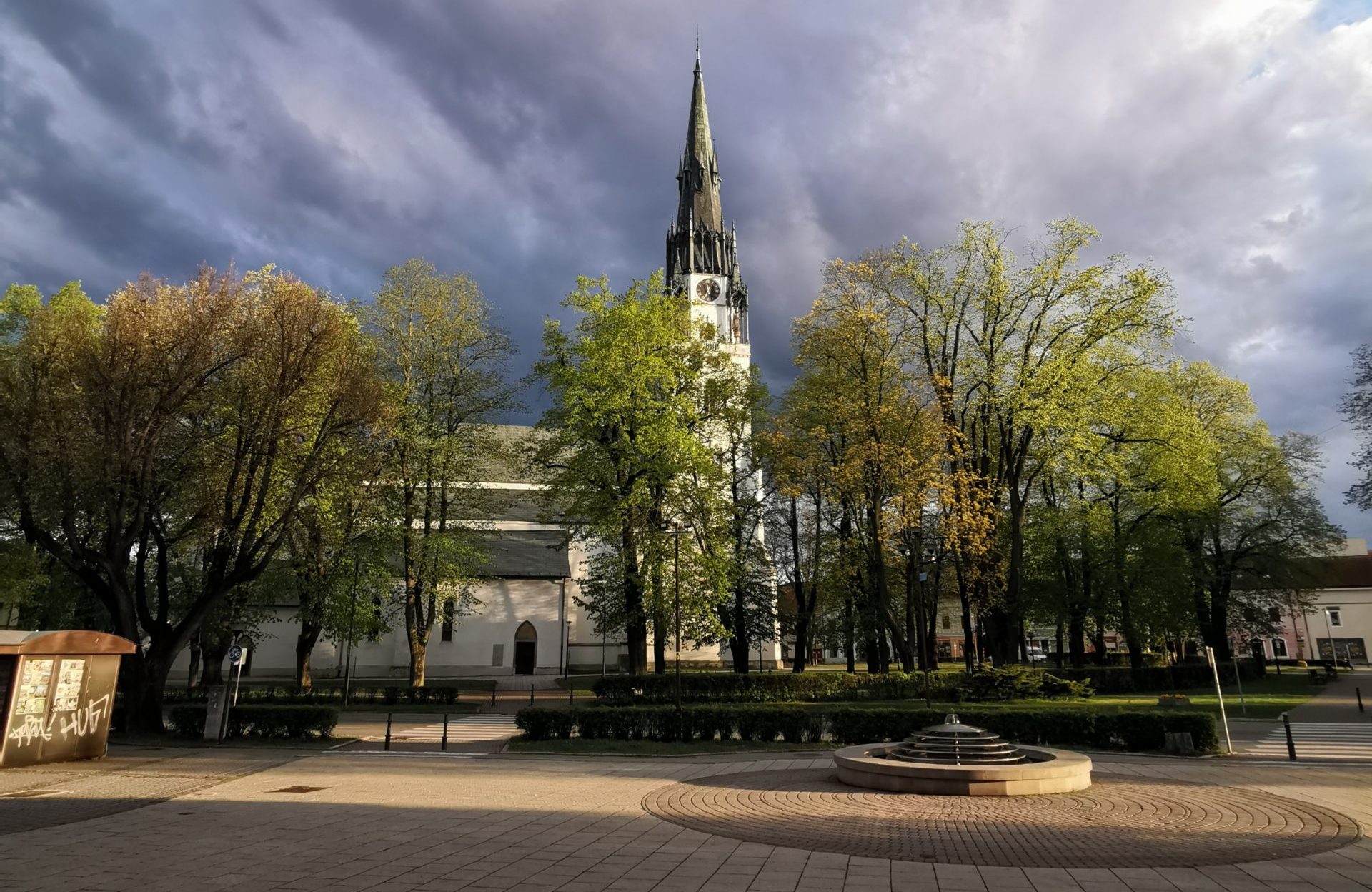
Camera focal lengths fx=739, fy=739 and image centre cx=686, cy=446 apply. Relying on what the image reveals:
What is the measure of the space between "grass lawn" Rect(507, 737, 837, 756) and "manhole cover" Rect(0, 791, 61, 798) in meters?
8.26

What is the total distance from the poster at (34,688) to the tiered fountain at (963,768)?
15.6 metres

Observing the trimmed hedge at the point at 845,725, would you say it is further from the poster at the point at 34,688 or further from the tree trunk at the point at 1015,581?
the tree trunk at the point at 1015,581

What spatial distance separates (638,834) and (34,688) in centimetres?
1397

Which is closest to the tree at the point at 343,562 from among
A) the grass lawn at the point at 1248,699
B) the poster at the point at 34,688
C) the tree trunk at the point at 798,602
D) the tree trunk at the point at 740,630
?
the poster at the point at 34,688

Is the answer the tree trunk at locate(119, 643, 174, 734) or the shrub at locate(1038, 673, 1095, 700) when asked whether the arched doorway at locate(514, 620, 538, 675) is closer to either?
the tree trunk at locate(119, 643, 174, 734)

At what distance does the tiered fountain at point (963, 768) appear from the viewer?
10.8m

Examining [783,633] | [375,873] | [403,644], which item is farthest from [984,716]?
[403,644]

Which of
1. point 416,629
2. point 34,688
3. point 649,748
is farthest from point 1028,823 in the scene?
point 416,629

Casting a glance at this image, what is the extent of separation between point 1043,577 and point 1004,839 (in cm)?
3231

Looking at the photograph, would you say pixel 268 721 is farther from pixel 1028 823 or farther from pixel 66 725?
pixel 1028 823

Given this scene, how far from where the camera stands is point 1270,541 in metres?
40.4

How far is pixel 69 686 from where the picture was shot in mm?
15383

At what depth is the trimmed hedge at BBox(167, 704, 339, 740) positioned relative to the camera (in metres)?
19.1

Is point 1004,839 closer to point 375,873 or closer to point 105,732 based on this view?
point 375,873
